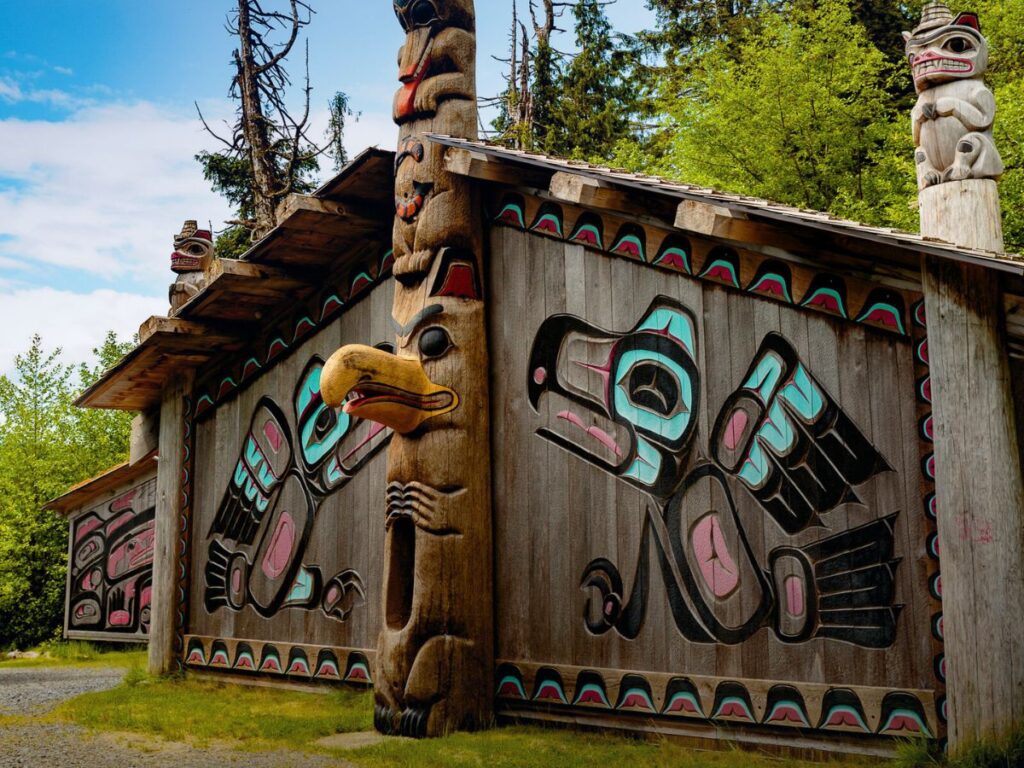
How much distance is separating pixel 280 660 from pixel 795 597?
4.98 meters

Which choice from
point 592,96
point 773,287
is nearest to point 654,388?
point 773,287

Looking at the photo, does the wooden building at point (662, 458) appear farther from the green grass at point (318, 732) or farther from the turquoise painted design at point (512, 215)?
the green grass at point (318, 732)

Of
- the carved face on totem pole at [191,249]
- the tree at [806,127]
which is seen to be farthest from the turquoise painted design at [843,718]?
the tree at [806,127]

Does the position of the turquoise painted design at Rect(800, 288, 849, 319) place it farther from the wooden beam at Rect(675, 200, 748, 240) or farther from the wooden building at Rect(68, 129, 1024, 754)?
the wooden beam at Rect(675, 200, 748, 240)

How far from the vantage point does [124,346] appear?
1042 inches

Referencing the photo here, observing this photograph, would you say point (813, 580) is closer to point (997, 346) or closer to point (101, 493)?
point (997, 346)

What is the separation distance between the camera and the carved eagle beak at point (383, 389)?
636 centimetres

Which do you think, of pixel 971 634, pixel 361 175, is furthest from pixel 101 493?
pixel 971 634

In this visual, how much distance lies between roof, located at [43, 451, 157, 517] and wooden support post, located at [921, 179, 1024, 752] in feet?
31.3

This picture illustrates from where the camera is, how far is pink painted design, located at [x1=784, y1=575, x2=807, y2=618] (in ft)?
18.0

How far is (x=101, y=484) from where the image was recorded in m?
12.9

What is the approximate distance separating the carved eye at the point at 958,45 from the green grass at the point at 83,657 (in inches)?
440

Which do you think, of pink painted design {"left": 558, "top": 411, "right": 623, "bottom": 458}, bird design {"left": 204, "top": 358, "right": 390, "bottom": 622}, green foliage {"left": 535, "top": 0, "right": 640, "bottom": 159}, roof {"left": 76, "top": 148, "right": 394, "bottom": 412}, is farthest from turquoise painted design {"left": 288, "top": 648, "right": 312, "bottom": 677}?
green foliage {"left": 535, "top": 0, "right": 640, "bottom": 159}

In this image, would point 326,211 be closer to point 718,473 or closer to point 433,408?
point 433,408
